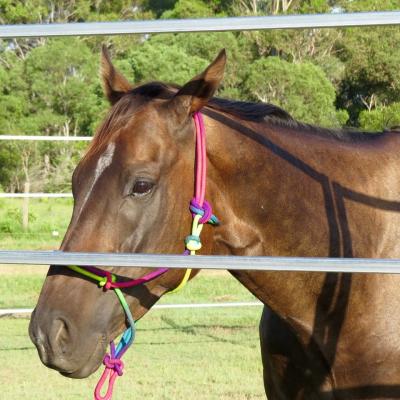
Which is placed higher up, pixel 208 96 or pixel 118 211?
pixel 208 96

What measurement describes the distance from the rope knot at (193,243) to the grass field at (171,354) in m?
3.25

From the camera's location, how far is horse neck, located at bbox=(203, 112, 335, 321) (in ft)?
7.76

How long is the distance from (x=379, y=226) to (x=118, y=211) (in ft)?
2.98

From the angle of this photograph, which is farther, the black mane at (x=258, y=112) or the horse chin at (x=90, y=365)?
the black mane at (x=258, y=112)

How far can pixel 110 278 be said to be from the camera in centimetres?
213

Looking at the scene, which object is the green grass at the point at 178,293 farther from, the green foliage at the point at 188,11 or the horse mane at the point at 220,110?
the green foliage at the point at 188,11

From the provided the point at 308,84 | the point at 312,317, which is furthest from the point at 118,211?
the point at 308,84

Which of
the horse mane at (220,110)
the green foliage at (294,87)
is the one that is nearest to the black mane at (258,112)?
the horse mane at (220,110)

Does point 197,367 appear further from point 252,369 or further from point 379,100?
point 379,100

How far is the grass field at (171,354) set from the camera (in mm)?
Answer: 5453

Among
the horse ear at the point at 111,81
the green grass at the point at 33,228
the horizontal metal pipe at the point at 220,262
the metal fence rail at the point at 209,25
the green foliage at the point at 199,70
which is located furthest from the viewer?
the green foliage at the point at 199,70

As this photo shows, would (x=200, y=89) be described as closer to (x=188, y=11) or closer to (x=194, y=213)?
(x=194, y=213)

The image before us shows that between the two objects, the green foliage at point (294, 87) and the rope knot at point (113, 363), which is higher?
the rope knot at point (113, 363)

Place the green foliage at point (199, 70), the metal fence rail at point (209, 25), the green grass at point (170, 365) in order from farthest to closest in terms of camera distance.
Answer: the green foliage at point (199, 70) < the green grass at point (170, 365) < the metal fence rail at point (209, 25)
